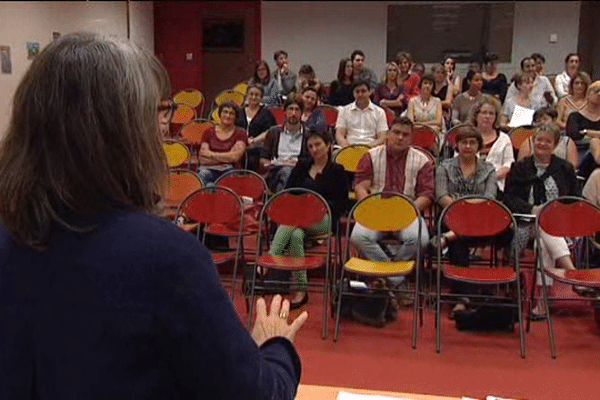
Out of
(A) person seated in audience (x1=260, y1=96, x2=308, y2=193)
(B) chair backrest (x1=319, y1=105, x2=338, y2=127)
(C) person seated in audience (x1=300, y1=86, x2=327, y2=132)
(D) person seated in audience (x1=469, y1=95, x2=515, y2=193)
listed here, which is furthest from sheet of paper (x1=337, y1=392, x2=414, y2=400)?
(B) chair backrest (x1=319, y1=105, x2=338, y2=127)

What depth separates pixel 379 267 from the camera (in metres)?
4.21

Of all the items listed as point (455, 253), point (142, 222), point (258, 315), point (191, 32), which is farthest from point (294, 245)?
point (191, 32)

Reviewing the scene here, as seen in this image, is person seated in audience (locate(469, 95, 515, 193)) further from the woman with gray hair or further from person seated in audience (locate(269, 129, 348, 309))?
the woman with gray hair

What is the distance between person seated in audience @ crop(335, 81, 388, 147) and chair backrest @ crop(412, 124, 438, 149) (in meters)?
0.32

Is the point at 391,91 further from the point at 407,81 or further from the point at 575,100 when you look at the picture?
the point at 575,100

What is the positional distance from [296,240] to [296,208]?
0.26 m

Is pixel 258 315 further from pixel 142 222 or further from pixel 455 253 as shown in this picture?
pixel 455 253

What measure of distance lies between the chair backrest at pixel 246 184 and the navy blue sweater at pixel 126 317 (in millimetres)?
4248

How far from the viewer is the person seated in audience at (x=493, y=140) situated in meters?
5.70

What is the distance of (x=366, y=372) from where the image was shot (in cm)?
372

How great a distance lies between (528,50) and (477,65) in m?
0.93

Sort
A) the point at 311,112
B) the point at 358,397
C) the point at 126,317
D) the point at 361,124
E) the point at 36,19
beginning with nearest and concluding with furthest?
the point at 126,317 < the point at 358,397 < the point at 361,124 < the point at 311,112 < the point at 36,19

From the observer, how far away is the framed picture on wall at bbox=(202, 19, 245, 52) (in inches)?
508

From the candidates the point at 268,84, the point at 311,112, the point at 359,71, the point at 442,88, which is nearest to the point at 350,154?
the point at 311,112
